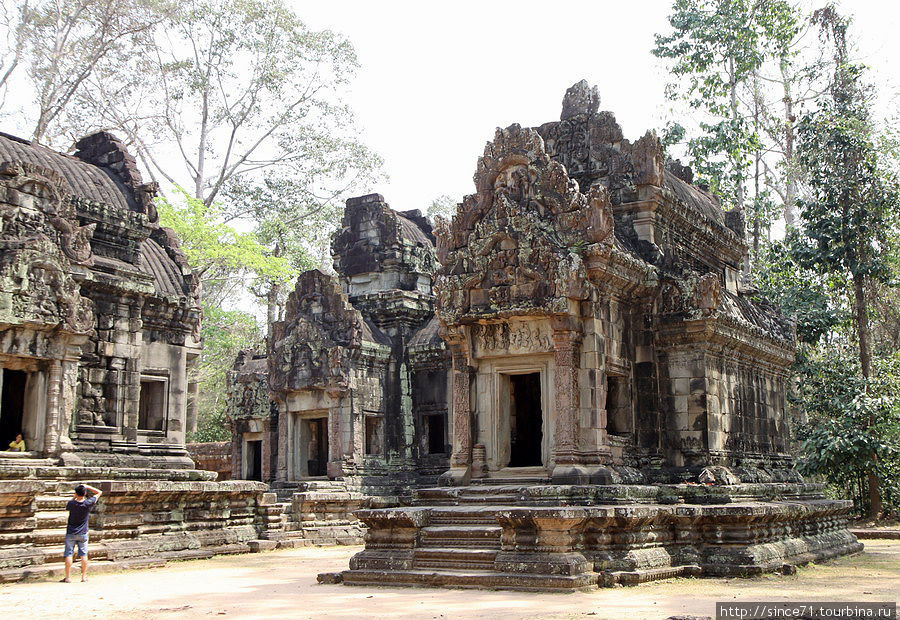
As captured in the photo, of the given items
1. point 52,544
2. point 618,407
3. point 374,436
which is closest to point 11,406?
point 52,544

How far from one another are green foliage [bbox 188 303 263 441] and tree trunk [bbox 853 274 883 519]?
65.7 feet

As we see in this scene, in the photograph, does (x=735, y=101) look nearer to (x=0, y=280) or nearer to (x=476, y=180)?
(x=476, y=180)

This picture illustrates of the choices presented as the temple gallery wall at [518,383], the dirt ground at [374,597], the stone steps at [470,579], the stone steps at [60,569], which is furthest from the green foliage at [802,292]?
the stone steps at [60,569]

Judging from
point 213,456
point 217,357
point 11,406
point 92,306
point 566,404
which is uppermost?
point 217,357

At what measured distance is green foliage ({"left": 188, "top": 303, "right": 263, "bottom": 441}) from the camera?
35.0 metres

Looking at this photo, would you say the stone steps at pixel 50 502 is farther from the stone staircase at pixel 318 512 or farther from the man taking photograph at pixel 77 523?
the stone staircase at pixel 318 512

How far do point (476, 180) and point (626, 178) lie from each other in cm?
248

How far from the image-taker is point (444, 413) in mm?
24797

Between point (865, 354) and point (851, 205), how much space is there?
3.81 metres

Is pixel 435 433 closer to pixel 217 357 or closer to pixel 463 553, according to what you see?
pixel 463 553

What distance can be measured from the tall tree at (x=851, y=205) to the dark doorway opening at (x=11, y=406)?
62.3ft

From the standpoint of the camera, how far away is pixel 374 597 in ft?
34.1

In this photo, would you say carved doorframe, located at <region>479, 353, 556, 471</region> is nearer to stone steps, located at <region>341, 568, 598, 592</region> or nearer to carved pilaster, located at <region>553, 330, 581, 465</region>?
carved pilaster, located at <region>553, 330, 581, 465</region>

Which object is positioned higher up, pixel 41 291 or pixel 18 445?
pixel 41 291
